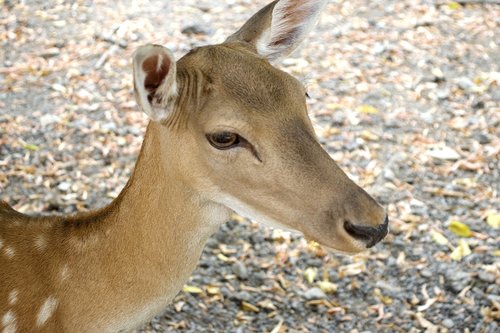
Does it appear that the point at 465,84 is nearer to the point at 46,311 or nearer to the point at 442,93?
the point at 442,93

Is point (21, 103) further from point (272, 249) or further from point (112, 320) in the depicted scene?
point (112, 320)

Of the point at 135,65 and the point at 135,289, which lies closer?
the point at 135,65

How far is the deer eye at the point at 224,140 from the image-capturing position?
2.33 m

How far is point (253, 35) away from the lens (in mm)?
2758

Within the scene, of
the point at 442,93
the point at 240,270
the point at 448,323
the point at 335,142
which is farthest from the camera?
the point at 442,93

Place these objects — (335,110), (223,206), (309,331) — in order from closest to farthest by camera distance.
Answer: (223,206) → (309,331) → (335,110)

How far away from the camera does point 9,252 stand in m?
2.72

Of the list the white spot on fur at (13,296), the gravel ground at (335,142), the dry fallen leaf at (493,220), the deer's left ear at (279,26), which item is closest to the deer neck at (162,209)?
the white spot on fur at (13,296)

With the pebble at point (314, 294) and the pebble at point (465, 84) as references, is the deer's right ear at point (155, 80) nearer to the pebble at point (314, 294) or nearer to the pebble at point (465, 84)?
the pebble at point (314, 294)

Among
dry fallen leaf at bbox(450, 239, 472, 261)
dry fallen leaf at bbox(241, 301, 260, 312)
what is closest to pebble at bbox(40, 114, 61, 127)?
dry fallen leaf at bbox(241, 301, 260, 312)

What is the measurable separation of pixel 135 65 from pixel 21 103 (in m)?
3.46

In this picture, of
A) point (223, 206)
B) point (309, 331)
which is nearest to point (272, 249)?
point (309, 331)

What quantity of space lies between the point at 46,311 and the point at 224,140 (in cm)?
89

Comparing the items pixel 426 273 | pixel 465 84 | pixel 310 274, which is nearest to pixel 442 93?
pixel 465 84
